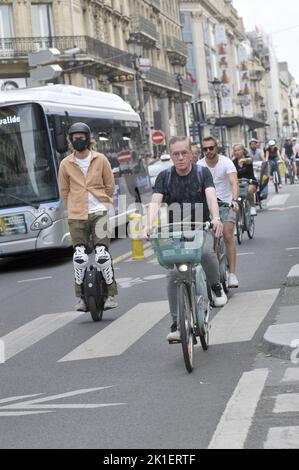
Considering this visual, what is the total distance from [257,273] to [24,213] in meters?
5.43

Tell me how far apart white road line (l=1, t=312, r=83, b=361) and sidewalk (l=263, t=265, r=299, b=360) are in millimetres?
2232

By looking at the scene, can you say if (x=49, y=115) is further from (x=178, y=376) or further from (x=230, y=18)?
(x=230, y=18)

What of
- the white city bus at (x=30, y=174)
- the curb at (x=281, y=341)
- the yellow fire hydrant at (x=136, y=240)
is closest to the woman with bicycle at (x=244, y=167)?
the yellow fire hydrant at (x=136, y=240)

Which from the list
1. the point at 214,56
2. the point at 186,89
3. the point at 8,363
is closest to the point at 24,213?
the point at 8,363

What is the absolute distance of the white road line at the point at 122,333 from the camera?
8617 millimetres

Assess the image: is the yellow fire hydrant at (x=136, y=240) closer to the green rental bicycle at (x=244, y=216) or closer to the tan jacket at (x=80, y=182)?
the green rental bicycle at (x=244, y=216)

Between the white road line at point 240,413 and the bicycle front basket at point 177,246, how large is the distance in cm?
97

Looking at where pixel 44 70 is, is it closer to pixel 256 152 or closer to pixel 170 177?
pixel 256 152

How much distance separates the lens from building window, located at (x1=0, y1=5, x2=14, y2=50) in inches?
1810

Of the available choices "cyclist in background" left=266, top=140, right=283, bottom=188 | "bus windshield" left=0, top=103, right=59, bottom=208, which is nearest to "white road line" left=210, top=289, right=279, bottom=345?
"bus windshield" left=0, top=103, right=59, bottom=208

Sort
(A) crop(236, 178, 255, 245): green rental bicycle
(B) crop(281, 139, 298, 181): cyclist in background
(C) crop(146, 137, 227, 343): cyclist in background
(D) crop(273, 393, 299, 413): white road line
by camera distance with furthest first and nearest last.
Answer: (B) crop(281, 139, 298, 181): cyclist in background, (A) crop(236, 178, 255, 245): green rental bicycle, (C) crop(146, 137, 227, 343): cyclist in background, (D) crop(273, 393, 299, 413): white road line

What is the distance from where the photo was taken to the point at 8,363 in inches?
336

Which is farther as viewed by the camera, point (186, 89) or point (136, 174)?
point (186, 89)

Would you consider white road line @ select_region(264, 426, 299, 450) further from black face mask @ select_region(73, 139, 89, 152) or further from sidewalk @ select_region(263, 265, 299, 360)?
black face mask @ select_region(73, 139, 89, 152)
